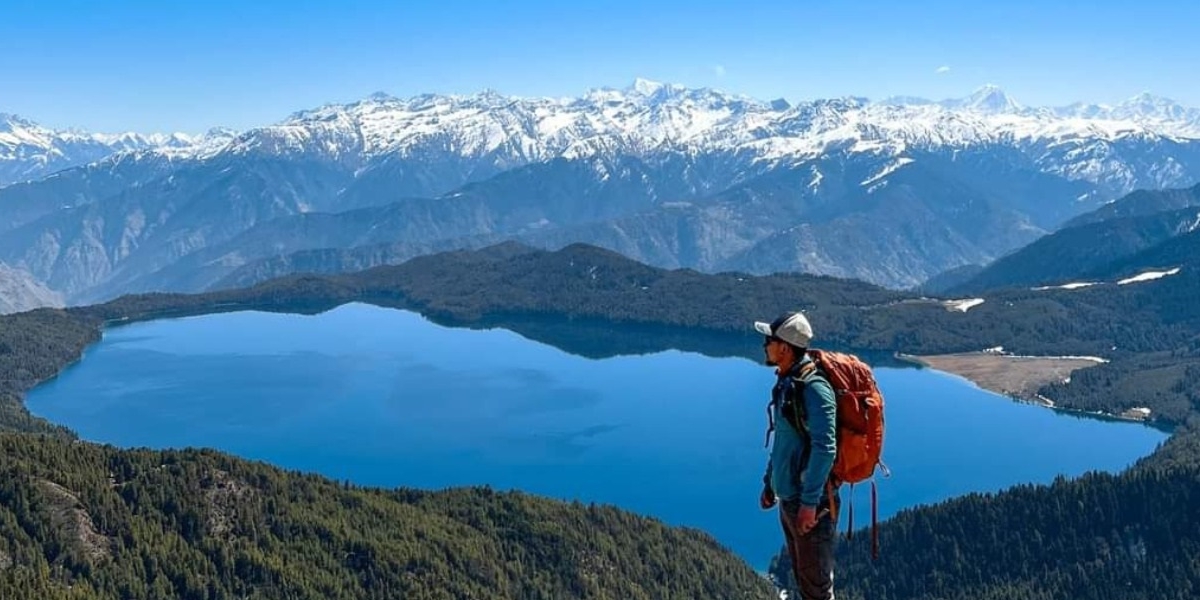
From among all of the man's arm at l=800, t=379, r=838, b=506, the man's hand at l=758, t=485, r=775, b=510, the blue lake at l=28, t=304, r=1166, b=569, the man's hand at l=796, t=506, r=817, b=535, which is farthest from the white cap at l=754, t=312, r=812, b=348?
the blue lake at l=28, t=304, r=1166, b=569

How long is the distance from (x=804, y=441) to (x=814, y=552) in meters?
1.37

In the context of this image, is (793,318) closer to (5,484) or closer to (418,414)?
(5,484)

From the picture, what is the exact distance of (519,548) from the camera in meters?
89.7

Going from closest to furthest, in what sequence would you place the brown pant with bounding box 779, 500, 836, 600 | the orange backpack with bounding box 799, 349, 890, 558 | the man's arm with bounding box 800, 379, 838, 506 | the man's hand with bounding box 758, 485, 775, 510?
the man's arm with bounding box 800, 379, 838, 506, the orange backpack with bounding box 799, 349, 890, 558, the brown pant with bounding box 779, 500, 836, 600, the man's hand with bounding box 758, 485, 775, 510

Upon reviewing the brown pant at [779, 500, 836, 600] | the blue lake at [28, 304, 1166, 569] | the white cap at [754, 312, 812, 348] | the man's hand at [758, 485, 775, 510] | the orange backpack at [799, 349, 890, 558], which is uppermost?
the blue lake at [28, 304, 1166, 569]

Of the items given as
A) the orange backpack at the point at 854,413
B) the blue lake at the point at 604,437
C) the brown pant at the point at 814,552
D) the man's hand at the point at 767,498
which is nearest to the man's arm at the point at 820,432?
the orange backpack at the point at 854,413

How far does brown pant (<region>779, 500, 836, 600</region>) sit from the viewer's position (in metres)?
13.1

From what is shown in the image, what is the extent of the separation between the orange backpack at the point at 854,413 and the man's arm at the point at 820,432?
157 millimetres

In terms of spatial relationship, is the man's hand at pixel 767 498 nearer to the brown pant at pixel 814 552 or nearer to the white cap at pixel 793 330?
the brown pant at pixel 814 552

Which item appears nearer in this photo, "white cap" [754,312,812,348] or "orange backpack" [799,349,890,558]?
"orange backpack" [799,349,890,558]

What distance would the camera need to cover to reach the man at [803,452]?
40.9 feet

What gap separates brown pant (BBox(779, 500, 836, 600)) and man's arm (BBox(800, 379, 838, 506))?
0.51 meters

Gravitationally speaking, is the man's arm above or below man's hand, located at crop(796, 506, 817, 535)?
above

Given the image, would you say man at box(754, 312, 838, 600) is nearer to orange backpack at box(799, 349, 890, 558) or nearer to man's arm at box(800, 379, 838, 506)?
man's arm at box(800, 379, 838, 506)
